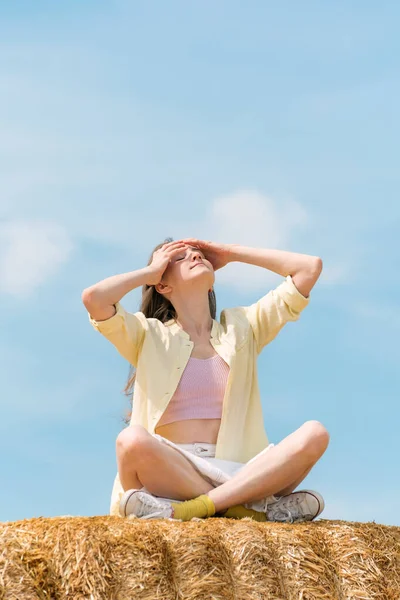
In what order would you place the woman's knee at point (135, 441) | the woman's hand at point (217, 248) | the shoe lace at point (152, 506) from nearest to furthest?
1. the shoe lace at point (152, 506)
2. the woman's knee at point (135, 441)
3. the woman's hand at point (217, 248)

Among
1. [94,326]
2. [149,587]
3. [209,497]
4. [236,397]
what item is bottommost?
[149,587]

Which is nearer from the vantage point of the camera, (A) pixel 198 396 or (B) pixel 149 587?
(B) pixel 149 587

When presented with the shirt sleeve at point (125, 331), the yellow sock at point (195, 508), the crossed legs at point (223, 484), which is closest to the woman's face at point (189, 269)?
the shirt sleeve at point (125, 331)

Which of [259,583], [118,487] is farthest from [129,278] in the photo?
[259,583]

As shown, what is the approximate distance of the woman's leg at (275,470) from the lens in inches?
180

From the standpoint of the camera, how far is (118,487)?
4.95 metres

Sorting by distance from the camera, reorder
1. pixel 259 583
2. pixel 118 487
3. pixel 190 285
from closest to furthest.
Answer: pixel 259 583 < pixel 118 487 < pixel 190 285

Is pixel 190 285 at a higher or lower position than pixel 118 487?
higher

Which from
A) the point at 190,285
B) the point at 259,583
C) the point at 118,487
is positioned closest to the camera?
the point at 259,583

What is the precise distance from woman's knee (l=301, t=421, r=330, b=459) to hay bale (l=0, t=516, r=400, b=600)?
0.47 meters

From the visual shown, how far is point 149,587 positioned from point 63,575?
1.04 ft

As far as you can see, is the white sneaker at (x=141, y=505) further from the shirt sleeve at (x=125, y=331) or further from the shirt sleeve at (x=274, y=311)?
the shirt sleeve at (x=274, y=311)

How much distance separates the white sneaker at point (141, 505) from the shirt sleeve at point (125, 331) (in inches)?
36.5

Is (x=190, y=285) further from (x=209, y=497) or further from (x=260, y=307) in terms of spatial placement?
(x=209, y=497)
